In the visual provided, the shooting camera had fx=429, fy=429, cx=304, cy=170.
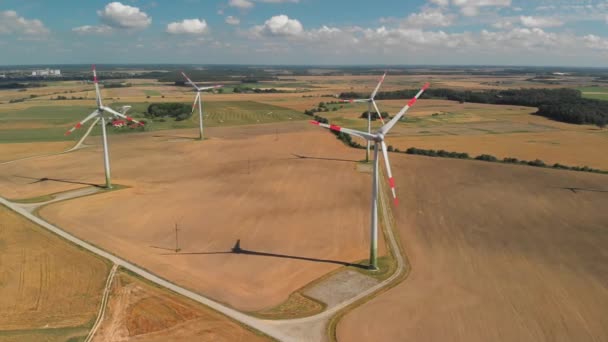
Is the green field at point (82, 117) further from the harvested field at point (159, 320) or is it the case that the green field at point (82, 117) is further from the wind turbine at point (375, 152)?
the wind turbine at point (375, 152)

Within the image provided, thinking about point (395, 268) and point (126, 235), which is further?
point (126, 235)

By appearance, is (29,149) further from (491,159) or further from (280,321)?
(491,159)

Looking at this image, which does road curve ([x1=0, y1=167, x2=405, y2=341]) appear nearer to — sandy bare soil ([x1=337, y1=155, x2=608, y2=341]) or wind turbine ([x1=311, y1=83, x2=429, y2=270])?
sandy bare soil ([x1=337, y1=155, x2=608, y2=341])

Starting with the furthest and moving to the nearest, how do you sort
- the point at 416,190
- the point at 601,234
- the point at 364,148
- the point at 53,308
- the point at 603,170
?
the point at 364,148 → the point at 603,170 → the point at 416,190 → the point at 601,234 → the point at 53,308

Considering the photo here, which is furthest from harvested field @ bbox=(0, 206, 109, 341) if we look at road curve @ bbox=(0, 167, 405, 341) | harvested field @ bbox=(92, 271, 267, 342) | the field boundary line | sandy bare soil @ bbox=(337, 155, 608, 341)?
sandy bare soil @ bbox=(337, 155, 608, 341)

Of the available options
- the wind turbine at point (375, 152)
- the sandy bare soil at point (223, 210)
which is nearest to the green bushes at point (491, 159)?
the sandy bare soil at point (223, 210)

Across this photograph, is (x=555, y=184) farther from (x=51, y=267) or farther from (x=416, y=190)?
(x=51, y=267)

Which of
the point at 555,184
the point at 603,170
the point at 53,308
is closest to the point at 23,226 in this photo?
the point at 53,308
